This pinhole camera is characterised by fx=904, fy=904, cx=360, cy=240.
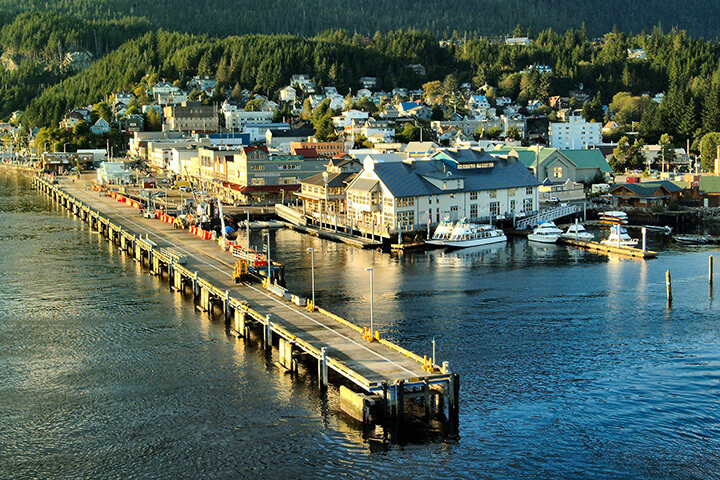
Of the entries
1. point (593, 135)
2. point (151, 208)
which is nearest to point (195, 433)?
point (151, 208)

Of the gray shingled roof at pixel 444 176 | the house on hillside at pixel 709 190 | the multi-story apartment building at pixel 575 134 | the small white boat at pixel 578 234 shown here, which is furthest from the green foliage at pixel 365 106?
the small white boat at pixel 578 234

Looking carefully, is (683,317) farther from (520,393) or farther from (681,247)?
(681,247)

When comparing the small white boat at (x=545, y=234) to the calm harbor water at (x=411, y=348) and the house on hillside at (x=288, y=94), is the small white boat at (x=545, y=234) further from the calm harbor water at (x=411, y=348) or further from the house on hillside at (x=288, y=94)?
the house on hillside at (x=288, y=94)

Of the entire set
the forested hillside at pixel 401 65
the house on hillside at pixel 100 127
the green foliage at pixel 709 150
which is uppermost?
the forested hillside at pixel 401 65

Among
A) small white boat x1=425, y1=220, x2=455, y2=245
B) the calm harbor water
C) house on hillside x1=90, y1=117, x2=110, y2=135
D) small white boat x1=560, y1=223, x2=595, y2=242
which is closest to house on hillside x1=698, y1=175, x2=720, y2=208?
small white boat x1=560, y1=223, x2=595, y2=242

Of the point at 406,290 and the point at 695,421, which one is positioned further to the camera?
the point at 406,290

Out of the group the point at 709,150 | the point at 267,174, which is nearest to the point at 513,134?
the point at 709,150
